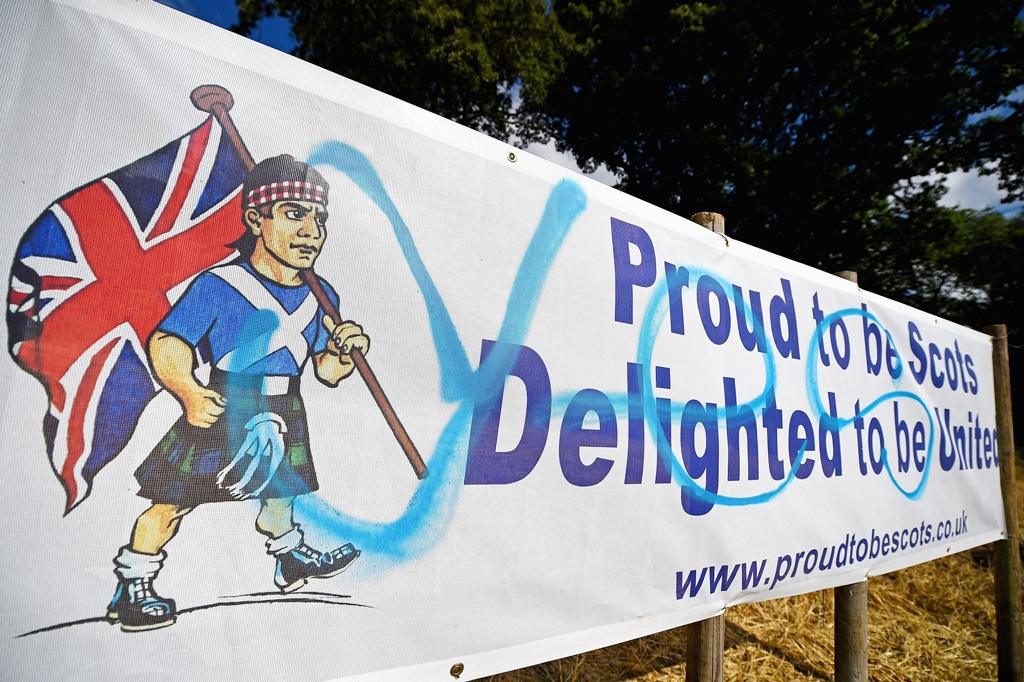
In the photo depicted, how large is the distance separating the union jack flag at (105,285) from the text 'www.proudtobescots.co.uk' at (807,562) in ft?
5.43

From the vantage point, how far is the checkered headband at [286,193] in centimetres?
112

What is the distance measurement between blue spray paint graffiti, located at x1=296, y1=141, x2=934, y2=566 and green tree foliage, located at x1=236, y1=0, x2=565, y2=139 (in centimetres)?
987

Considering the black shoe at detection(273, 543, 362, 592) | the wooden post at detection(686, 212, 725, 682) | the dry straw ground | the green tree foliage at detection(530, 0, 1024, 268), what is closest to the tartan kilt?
the black shoe at detection(273, 543, 362, 592)

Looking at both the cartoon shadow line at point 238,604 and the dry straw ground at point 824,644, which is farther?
the dry straw ground at point 824,644

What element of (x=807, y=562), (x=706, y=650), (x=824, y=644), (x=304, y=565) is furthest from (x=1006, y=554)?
(x=304, y=565)

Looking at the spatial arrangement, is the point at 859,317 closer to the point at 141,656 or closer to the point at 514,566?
the point at 514,566

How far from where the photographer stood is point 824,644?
366cm

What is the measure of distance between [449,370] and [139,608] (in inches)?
30.6

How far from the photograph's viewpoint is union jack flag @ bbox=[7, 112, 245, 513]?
2.93ft

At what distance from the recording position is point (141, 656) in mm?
947

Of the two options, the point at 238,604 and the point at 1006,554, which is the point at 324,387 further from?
the point at 1006,554

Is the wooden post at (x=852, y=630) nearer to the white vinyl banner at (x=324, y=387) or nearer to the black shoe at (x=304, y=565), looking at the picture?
the white vinyl banner at (x=324, y=387)

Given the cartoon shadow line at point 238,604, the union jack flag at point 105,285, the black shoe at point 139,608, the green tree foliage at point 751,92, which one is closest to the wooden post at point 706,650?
the cartoon shadow line at point 238,604

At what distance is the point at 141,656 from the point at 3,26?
1169 mm
